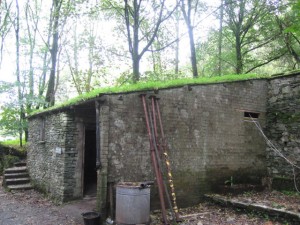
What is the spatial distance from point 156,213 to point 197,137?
95.3 inches

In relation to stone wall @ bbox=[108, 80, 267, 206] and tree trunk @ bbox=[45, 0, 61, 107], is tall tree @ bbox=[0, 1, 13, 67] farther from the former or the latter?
stone wall @ bbox=[108, 80, 267, 206]

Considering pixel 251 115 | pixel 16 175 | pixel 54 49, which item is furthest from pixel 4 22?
pixel 251 115

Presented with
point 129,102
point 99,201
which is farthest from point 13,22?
point 99,201

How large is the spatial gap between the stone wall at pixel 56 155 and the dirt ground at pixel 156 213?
0.53 meters

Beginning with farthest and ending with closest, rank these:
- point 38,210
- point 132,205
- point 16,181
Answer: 1. point 16,181
2. point 38,210
3. point 132,205

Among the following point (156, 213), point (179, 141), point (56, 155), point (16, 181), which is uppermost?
point (179, 141)

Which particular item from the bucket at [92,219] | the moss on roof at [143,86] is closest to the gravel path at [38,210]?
the bucket at [92,219]

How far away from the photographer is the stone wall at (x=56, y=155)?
8.90 meters

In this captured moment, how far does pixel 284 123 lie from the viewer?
30.9 ft

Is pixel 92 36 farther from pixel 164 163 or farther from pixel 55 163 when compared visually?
pixel 164 163

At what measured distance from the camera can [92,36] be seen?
2003 cm

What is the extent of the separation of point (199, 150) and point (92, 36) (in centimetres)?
1448

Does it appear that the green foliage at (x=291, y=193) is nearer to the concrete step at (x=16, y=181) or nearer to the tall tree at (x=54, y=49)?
the concrete step at (x=16, y=181)

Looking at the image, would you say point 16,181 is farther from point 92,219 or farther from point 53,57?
point 53,57
